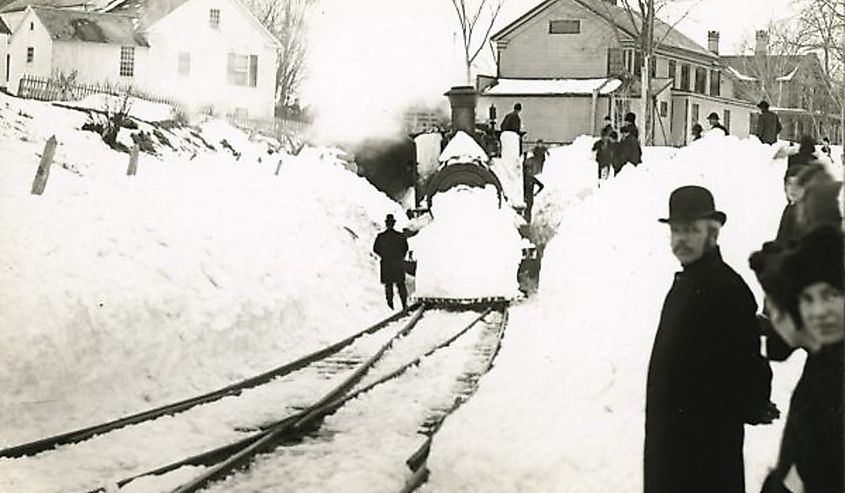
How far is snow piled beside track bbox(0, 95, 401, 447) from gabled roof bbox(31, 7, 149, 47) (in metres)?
0.96

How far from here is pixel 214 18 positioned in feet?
24.0

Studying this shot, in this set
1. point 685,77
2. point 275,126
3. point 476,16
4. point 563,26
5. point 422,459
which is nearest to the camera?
point 422,459

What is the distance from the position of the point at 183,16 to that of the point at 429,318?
3.68 m

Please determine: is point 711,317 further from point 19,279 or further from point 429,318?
point 429,318

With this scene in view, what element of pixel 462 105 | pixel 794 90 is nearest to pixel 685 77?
pixel 794 90

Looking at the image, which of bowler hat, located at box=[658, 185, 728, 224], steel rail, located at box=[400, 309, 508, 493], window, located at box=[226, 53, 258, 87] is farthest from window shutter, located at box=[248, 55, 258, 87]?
bowler hat, located at box=[658, 185, 728, 224]

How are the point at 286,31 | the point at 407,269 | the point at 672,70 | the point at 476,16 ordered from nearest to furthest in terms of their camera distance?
the point at 672,70
the point at 476,16
the point at 286,31
the point at 407,269

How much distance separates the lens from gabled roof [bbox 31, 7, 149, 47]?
5.65 meters

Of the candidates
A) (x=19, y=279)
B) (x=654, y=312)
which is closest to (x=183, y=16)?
(x=19, y=279)

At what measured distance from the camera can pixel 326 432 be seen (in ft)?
16.7

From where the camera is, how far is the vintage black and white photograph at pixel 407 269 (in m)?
2.63

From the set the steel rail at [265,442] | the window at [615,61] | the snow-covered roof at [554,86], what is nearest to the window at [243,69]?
the steel rail at [265,442]

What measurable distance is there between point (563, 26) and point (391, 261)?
684 centimetres

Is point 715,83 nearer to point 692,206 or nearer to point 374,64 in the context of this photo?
point 692,206
